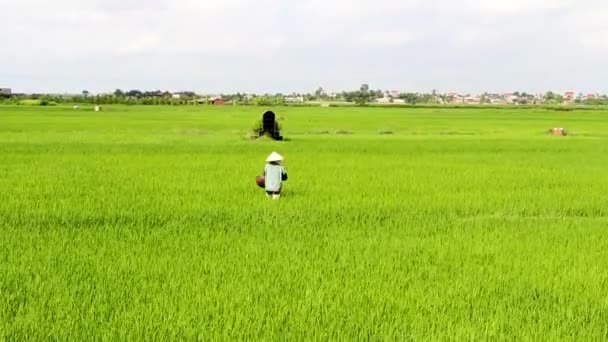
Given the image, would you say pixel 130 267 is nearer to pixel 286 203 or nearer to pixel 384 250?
pixel 384 250

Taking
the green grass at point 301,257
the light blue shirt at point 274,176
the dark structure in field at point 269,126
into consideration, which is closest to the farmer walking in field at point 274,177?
the light blue shirt at point 274,176

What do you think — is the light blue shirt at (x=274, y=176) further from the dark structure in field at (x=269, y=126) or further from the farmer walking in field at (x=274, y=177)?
the dark structure in field at (x=269, y=126)

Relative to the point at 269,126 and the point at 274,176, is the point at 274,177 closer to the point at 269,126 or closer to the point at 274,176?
the point at 274,176

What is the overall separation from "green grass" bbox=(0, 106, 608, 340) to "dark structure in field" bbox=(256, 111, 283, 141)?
37.7ft

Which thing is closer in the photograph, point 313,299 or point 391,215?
point 313,299

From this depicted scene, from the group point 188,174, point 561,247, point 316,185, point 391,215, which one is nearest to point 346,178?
point 316,185

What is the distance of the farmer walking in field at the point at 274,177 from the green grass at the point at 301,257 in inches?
8.8

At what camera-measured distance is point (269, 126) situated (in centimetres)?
2364

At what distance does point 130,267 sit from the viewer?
5.07 metres

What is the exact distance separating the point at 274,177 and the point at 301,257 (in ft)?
10.1

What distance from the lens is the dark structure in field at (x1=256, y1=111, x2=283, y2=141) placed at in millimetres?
23453

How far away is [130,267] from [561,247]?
3.96 metres

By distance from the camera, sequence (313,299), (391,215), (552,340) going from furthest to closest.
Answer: (391,215) < (313,299) < (552,340)

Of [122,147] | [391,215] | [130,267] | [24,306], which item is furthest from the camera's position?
[122,147]
